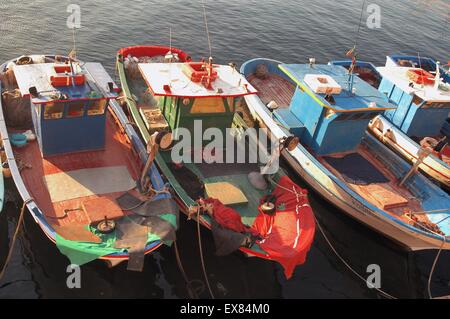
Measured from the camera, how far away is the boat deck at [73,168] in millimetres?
11625

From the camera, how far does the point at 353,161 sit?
54.4ft

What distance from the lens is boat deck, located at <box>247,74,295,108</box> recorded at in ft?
65.0

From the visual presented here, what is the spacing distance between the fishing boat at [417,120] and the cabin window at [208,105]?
8733 millimetres

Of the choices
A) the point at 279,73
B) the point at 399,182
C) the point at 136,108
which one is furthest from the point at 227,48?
the point at 399,182

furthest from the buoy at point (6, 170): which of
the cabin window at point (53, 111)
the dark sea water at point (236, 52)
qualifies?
the cabin window at point (53, 111)

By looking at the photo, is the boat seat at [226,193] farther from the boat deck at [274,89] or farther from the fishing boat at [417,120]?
the fishing boat at [417,120]

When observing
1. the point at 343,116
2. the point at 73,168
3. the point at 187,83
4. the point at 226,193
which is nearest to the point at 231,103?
Answer: the point at 187,83

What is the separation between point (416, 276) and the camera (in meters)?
14.2

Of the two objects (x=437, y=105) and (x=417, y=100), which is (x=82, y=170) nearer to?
(x=417, y=100)

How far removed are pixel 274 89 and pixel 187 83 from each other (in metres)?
7.98

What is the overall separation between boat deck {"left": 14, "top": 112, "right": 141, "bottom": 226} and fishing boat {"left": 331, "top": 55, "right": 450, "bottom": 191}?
450 inches

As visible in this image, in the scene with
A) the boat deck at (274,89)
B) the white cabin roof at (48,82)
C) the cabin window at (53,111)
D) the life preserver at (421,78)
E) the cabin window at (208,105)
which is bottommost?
the boat deck at (274,89)

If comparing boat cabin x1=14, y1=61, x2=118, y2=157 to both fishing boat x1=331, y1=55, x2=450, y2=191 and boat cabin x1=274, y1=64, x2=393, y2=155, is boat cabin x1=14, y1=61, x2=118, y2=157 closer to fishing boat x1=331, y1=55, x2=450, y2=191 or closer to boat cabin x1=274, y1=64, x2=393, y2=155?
boat cabin x1=274, y1=64, x2=393, y2=155

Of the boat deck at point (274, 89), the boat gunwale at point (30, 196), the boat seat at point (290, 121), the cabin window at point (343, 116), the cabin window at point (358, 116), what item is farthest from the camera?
the boat deck at point (274, 89)
